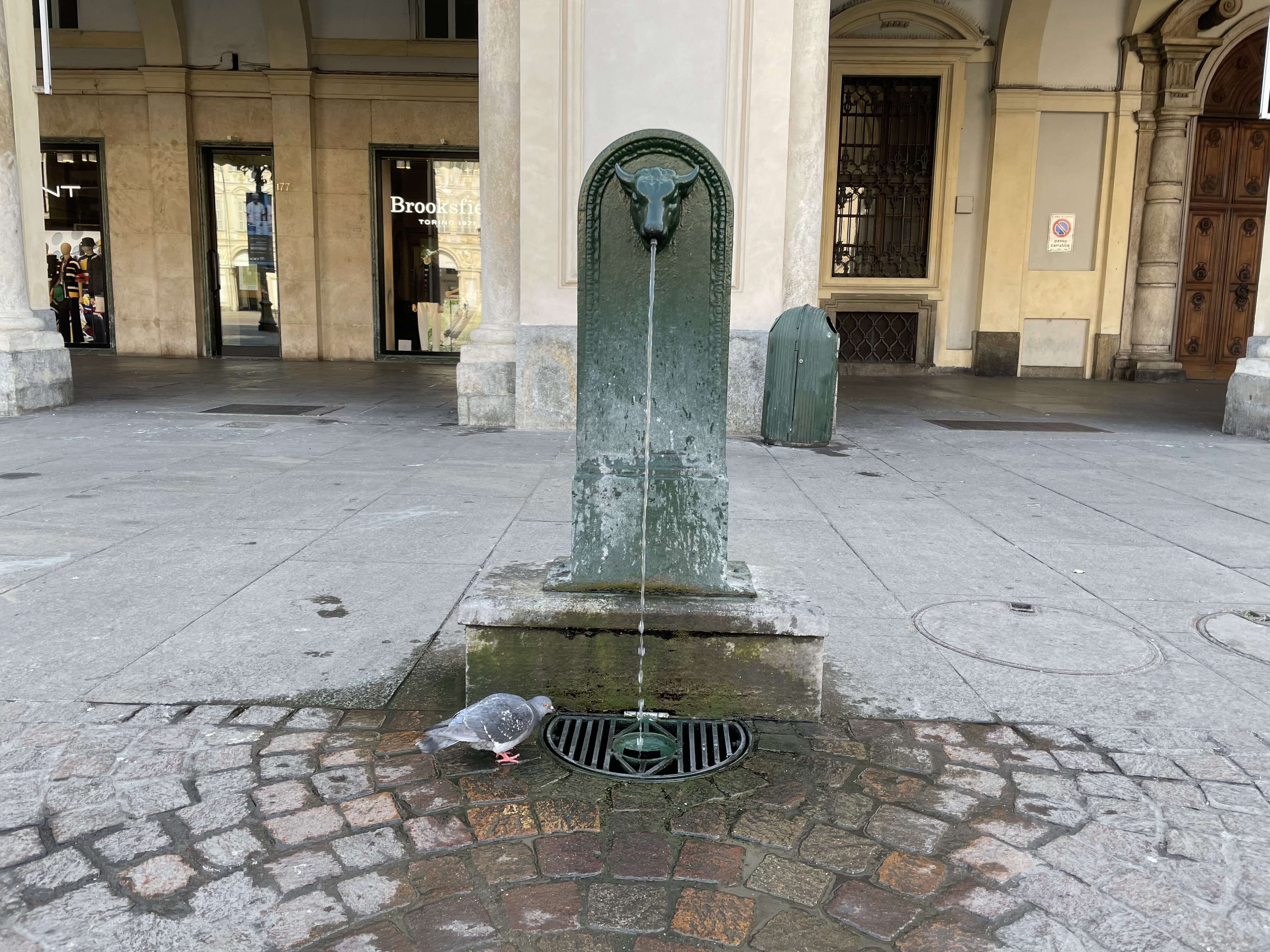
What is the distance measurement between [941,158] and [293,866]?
1574cm

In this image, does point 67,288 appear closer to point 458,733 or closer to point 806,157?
point 806,157

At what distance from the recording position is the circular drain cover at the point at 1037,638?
11.4 feet

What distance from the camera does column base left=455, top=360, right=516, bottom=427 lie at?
9125mm

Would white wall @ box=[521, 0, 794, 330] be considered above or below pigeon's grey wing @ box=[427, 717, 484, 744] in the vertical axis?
above

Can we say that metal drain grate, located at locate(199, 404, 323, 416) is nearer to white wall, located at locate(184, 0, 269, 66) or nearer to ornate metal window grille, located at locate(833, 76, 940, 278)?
white wall, located at locate(184, 0, 269, 66)

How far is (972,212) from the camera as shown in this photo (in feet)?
52.6

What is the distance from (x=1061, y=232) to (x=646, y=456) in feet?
49.2

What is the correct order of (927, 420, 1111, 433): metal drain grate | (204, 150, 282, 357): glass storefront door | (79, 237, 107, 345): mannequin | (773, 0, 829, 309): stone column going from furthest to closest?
(79, 237, 107, 345): mannequin → (204, 150, 282, 357): glass storefront door → (927, 420, 1111, 433): metal drain grate → (773, 0, 829, 309): stone column

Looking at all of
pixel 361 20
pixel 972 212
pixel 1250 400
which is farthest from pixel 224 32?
pixel 1250 400

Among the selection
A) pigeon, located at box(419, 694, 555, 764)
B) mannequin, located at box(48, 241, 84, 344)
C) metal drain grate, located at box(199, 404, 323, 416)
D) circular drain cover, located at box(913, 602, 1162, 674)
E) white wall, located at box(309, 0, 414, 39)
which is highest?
white wall, located at box(309, 0, 414, 39)

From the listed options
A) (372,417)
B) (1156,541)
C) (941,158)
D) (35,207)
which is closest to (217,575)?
(1156,541)

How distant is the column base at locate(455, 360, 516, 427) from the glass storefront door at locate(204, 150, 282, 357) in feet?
29.5

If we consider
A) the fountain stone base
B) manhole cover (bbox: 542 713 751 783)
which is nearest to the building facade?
the fountain stone base

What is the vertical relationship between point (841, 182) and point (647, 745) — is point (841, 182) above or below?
above
